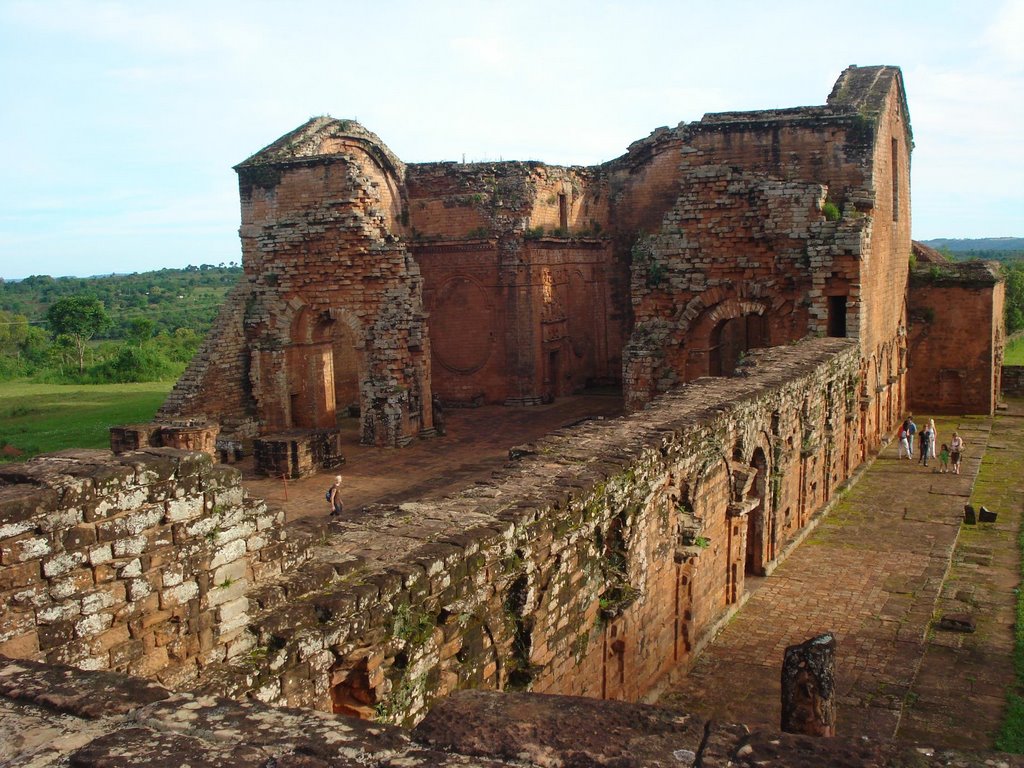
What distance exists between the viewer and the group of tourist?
16.8m

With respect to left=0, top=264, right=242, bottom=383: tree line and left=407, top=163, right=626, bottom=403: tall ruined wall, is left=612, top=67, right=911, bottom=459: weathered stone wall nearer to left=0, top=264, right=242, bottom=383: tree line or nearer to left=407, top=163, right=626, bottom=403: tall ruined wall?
left=407, top=163, right=626, bottom=403: tall ruined wall

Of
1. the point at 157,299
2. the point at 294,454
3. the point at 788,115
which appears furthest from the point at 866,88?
the point at 157,299

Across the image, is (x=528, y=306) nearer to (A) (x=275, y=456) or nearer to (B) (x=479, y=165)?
(B) (x=479, y=165)

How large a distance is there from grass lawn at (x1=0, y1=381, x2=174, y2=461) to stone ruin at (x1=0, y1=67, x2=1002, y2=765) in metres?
4.11

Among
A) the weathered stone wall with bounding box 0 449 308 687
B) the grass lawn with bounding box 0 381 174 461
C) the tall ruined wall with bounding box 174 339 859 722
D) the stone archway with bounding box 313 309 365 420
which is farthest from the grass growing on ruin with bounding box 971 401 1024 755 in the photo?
the grass lawn with bounding box 0 381 174 461

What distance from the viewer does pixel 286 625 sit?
4684mm

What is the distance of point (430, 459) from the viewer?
707 inches

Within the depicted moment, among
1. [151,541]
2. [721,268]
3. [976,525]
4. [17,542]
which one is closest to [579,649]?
[151,541]

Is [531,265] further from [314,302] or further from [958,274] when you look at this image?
[958,274]

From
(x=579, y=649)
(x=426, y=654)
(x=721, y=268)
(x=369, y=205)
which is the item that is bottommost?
(x=579, y=649)

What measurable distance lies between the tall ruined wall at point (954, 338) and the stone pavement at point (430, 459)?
745 cm

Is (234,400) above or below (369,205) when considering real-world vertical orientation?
below

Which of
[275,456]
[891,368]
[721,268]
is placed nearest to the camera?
[275,456]

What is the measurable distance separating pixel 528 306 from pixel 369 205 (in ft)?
15.9
